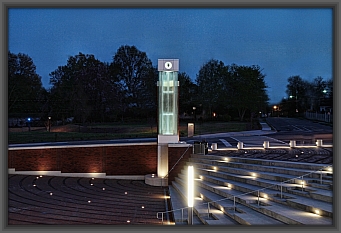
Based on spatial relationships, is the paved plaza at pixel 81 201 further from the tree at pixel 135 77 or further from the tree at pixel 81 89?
the tree at pixel 135 77

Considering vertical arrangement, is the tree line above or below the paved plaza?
above

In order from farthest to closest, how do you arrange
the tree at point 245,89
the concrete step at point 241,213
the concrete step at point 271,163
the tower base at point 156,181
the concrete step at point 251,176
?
the tree at point 245,89
the tower base at point 156,181
the concrete step at point 271,163
the concrete step at point 251,176
the concrete step at point 241,213

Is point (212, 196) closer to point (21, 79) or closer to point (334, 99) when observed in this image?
point (334, 99)

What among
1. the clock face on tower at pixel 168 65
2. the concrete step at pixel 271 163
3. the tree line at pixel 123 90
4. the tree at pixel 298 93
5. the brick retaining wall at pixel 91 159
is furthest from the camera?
the tree at pixel 298 93

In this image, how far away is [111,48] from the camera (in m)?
28.5

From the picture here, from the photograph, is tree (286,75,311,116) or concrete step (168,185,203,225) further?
tree (286,75,311,116)

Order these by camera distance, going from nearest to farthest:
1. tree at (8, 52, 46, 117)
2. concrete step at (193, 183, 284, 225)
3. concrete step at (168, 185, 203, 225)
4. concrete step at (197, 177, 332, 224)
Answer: concrete step at (197, 177, 332, 224) < concrete step at (193, 183, 284, 225) < concrete step at (168, 185, 203, 225) < tree at (8, 52, 46, 117)

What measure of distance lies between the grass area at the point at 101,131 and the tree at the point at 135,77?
7.41ft

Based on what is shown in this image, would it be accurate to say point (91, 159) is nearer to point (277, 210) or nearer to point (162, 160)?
point (162, 160)

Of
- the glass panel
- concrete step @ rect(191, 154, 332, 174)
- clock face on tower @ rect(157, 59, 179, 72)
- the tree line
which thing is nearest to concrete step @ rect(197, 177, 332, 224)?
concrete step @ rect(191, 154, 332, 174)

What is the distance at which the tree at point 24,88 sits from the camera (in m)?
14.0

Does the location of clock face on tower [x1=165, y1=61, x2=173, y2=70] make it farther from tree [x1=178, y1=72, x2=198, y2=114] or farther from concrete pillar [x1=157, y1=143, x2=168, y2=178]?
tree [x1=178, y1=72, x2=198, y2=114]

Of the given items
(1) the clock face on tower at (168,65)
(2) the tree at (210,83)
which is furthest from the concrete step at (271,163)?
(2) the tree at (210,83)

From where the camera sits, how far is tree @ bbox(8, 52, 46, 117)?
553 inches
